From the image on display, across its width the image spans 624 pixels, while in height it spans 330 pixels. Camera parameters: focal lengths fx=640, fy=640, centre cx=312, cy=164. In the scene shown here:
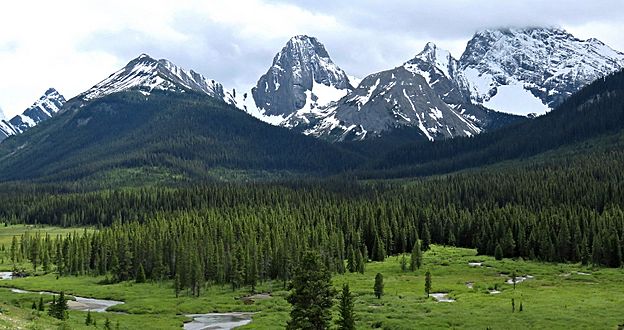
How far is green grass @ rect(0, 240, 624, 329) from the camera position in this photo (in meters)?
92.8

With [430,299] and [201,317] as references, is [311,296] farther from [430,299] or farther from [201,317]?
→ [430,299]

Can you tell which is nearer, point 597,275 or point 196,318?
point 196,318

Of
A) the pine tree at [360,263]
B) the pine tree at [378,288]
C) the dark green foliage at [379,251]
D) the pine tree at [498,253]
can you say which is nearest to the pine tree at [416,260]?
the pine tree at [360,263]

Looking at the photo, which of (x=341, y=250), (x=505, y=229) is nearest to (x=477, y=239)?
(x=505, y=229)

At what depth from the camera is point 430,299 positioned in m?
115

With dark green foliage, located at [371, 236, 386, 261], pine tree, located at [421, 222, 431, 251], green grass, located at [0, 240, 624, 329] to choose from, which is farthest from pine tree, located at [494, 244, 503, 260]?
dark green foliage, located at [371, 236, 386, 261]

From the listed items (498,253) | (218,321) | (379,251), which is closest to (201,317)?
(218,321)

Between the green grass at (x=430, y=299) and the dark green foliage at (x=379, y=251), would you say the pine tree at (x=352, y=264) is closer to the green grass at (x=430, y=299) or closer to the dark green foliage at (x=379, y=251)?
the green grass at (x=430, y=299)

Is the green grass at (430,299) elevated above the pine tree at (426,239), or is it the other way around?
the pine tree at (426,239)

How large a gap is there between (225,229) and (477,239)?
250 feet

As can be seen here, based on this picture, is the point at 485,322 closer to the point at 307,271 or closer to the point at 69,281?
the point at 307,271

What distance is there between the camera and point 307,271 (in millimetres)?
59562

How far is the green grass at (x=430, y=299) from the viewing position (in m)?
92.8

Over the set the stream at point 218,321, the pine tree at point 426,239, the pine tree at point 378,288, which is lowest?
the stream at point 218,321
